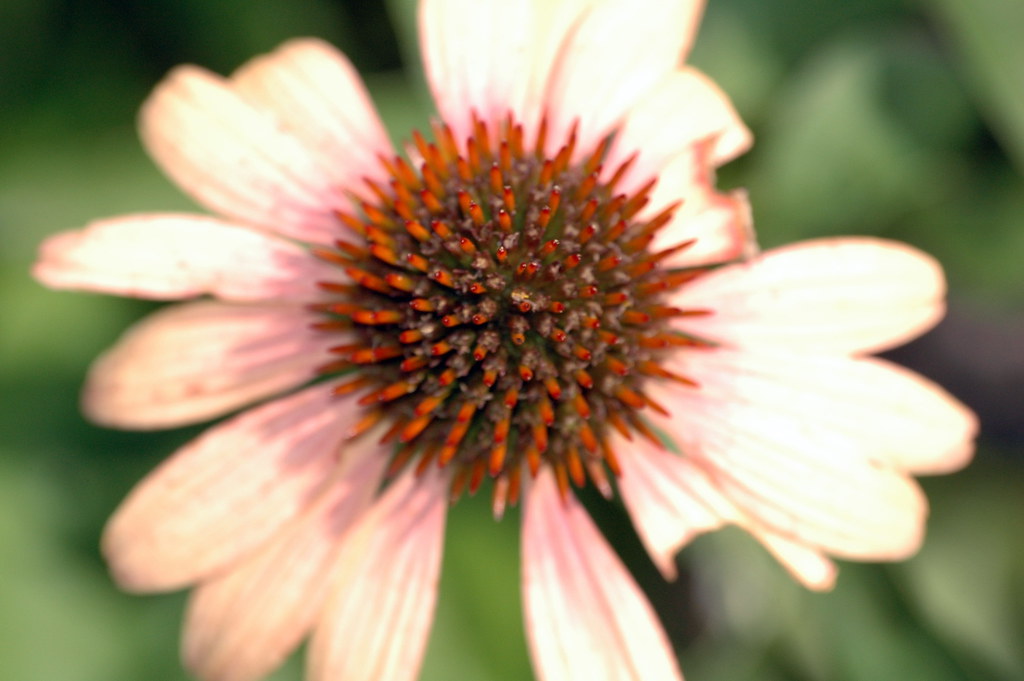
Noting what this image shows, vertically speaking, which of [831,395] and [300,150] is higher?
[300,150]

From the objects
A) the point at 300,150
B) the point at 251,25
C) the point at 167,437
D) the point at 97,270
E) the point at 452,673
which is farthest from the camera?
the point at 251,25

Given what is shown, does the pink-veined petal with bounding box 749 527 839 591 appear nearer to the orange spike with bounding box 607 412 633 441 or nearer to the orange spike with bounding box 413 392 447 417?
the orange spike with bounding box 607 412 633 441

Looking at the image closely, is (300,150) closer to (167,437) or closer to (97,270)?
(97,270)

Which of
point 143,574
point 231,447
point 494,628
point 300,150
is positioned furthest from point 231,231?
point 494,628

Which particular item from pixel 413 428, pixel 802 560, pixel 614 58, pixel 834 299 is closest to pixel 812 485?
pixel 802 560

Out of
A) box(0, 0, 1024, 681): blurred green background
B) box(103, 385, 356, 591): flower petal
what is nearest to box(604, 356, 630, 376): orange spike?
box(103, 385, 356, 591): flower petal

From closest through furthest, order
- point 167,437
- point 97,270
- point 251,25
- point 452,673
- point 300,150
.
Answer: point 97,270 → point 300,150 → point 452,673 → point 167,437 → point 251,25

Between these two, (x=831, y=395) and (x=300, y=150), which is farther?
(x=300, y=150)

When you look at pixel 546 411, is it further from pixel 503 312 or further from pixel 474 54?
pixel 474 54

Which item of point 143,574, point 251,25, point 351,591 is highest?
point 251,25
